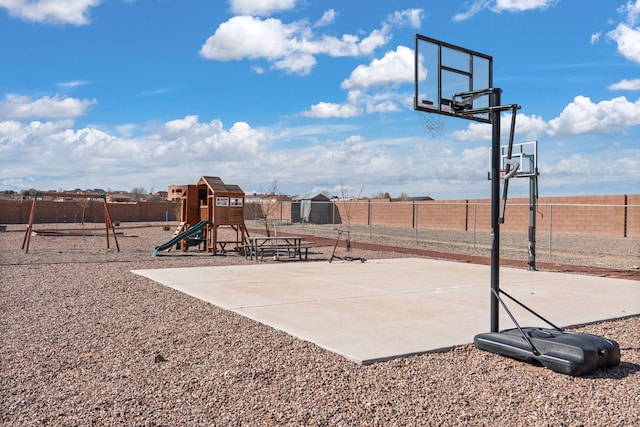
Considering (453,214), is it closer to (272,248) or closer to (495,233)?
(272,248)

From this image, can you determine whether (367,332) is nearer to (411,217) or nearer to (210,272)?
(210,272)

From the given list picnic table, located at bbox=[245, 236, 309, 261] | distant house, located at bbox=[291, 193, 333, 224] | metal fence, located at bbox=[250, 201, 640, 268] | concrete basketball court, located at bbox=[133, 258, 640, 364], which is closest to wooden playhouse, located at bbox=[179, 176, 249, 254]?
picnic table, located at bbox=[245, 236, 309, 261]

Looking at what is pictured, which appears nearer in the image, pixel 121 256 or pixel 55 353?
pixel 55 353

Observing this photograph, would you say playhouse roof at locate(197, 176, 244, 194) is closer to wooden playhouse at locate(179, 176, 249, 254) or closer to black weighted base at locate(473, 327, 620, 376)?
wooden playhouse at locate(179, 176, 249, 254)

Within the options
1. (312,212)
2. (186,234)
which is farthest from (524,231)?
(186,234)

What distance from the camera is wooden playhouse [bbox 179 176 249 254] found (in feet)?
63.7

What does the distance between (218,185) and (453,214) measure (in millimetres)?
26130

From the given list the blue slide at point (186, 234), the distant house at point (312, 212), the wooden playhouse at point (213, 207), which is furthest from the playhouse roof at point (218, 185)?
the distant house at point (312, 212)

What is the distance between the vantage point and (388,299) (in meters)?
9.96

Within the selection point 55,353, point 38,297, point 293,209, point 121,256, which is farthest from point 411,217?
point 55,353

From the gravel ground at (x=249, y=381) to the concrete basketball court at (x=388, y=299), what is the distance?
490 mm

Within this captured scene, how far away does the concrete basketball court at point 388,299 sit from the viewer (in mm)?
7051

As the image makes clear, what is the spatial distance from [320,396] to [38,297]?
6.86m

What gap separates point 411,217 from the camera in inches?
1821
